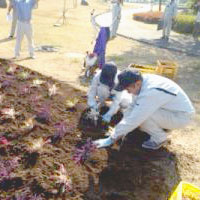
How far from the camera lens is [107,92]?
5012 mm

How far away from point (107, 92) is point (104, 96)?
11cm

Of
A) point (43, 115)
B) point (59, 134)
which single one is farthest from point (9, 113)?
point (59, 134)

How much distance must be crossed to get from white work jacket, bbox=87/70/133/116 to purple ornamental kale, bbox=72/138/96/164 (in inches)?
33.7

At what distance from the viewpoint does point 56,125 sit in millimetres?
4535

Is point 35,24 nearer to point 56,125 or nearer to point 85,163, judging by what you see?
point 56,125

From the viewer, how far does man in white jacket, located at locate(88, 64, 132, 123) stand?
Result: 4727 mm

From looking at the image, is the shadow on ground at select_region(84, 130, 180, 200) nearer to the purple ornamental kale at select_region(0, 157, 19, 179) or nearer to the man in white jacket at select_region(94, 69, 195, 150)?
the man in white jacket at select_region(94, 69, 195, 150)

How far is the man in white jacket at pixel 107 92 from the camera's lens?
15.5 ft

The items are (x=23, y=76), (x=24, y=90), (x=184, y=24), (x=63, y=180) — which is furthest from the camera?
(x=184, y=24)

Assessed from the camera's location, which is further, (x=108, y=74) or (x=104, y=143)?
(x=108, y=74)

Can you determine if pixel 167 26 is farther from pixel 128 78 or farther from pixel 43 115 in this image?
pixel 128 78

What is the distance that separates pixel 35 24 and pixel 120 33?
11.9 feet

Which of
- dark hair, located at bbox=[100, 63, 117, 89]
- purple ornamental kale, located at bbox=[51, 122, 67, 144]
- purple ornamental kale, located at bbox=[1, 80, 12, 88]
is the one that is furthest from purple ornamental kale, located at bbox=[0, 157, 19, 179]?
purple ornamental kale, located at bbox=[1, 80, 12, 88]

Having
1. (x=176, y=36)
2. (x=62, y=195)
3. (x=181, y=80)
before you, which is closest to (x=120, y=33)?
(x=176, y=36)
